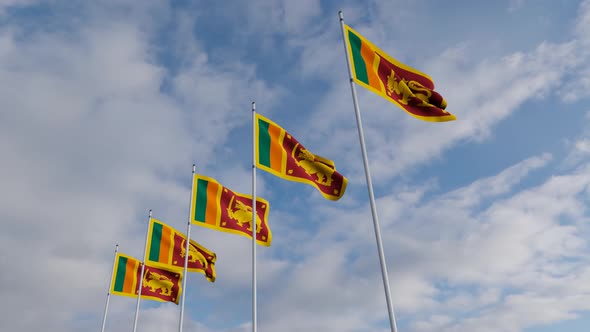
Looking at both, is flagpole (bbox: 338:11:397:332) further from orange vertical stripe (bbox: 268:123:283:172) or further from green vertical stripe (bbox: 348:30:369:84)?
orange vertical stripe (bbox: 268:123:283:172)

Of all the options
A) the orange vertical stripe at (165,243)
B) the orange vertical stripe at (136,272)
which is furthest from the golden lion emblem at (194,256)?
the orange vertical stripe at (136,272)

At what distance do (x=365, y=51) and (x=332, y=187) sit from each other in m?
5.99

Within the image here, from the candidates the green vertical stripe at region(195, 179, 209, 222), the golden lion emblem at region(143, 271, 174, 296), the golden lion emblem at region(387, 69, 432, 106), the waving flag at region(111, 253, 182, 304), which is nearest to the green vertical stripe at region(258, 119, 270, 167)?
the green vertical stripe at region(195, 179, 209, 222)

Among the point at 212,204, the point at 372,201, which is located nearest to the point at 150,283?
the point at 212,204

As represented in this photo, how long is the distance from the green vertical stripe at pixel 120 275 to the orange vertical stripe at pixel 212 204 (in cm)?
1465

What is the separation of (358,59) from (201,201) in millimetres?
12397

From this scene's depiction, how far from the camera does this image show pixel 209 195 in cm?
2402

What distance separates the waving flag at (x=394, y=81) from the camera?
52.0 feet

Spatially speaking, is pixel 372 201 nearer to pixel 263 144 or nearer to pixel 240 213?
pixel 263 144

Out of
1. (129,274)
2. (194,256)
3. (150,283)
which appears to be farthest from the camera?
(129,274)

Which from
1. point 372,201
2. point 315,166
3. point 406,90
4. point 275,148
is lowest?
point 372,201

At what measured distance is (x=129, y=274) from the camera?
34219 mm

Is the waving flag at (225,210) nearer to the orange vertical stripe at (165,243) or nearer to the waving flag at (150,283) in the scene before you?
the orange vertical stripe at (165,243)

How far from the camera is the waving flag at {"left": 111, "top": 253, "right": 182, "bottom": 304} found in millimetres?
32906
